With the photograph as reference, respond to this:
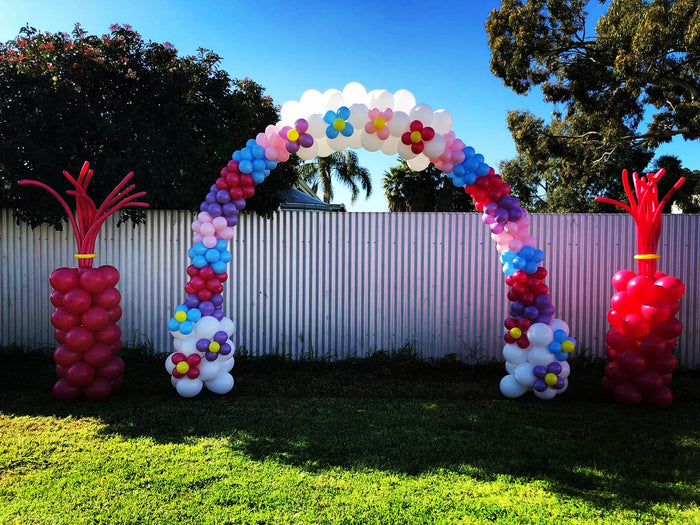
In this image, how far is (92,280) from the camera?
4.68 metres

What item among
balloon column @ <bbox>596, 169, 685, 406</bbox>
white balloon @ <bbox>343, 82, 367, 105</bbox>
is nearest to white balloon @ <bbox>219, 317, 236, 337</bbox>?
white balloon @ <bbox>343, 82, 367, 105</bbox>

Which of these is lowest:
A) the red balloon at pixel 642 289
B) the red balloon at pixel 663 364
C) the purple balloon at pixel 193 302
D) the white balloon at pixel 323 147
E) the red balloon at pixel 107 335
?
the red balloon at pixel 663 364

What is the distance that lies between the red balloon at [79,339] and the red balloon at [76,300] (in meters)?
0.18

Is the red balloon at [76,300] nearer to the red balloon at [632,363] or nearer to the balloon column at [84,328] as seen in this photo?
the balloon column at [84,328]

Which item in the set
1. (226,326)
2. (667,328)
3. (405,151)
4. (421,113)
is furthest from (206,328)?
(667,328)

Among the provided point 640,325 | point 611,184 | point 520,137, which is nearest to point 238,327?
point 640,325

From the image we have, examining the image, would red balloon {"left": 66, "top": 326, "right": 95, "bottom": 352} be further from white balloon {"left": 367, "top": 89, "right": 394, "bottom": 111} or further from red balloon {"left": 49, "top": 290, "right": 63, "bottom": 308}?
white balloon {"left": 367, "top": 89, "right": 394, "bottom": 111}

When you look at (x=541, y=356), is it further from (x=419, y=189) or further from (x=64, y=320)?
(x=419, y=189)

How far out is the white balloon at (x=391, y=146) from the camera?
501cm

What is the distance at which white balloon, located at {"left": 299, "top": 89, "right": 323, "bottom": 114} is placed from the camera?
4.88 metres

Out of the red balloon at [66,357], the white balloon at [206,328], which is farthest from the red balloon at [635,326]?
the red balloon at [66,357]

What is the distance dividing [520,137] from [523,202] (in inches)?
558

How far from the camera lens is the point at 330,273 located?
650 cm

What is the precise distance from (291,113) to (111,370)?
3.16 meters
